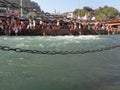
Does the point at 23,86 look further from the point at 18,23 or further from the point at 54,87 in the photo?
the point at 18,23

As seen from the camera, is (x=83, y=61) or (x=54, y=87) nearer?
(x=54, y=87)

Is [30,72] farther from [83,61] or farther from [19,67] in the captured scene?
[83,61]

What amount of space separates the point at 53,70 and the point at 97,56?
7.99 meters

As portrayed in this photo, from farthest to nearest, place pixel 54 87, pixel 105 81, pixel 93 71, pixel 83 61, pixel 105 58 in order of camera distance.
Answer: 1. pixel 105 58
2. pixel 83 61
3. pixel 93 71
4. pixel 105 81
5. pixel 54 87

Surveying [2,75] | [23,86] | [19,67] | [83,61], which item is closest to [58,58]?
[83,61]

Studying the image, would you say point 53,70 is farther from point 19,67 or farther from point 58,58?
point 58,58

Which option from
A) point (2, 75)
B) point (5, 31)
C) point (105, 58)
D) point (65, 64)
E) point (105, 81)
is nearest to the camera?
point (105, 81)

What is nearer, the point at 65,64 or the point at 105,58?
the point at 65,64

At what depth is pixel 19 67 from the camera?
2091 cm

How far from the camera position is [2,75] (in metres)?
18.2

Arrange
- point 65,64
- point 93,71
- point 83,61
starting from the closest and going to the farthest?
point 93,71 < point 65,64 < point 83,61

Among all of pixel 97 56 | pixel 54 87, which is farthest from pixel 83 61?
pixel 54 87

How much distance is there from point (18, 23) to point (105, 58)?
66.6 feet

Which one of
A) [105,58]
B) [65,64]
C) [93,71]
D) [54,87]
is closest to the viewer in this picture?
[54,87]
